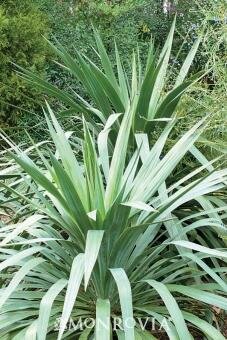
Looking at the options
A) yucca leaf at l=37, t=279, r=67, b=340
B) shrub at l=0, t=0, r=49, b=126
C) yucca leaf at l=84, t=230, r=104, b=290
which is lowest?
yucca leaf at l=37, t=279, r=67, b=340

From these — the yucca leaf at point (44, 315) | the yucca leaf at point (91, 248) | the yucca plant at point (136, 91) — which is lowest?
the yucca leaf at point (44, 315)

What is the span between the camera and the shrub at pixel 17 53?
521 cm

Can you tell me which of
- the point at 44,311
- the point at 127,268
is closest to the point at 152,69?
the point at 127,268

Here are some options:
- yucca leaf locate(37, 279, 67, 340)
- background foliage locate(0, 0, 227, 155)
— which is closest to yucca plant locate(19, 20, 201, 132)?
background foliage locate(0, 0, 227, 155)

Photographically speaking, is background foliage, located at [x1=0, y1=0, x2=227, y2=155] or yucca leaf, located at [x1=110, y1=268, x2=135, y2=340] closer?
yucca leaf, located at [x1=110, y1=268, x2=135, y2=340]

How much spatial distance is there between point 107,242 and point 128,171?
1.25 ft

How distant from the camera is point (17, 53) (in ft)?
17.4

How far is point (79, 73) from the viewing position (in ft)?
11.5

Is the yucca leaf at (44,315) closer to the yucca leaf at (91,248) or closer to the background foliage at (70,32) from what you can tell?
the yucca leaf at (91,248)

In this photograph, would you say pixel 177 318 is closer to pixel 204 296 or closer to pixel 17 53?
pixel 204 296

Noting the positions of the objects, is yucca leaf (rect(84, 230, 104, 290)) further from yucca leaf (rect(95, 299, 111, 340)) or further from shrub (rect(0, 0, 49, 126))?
shrub (rect(0, 0, 49, 126))

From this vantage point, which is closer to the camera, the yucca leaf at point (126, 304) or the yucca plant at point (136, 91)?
the yucca leaf at point (126, 304)

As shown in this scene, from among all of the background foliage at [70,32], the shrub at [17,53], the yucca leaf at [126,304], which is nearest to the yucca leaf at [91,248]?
the yucca leaf at [126,304]

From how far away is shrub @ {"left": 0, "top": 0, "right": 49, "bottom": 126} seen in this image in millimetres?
5211
